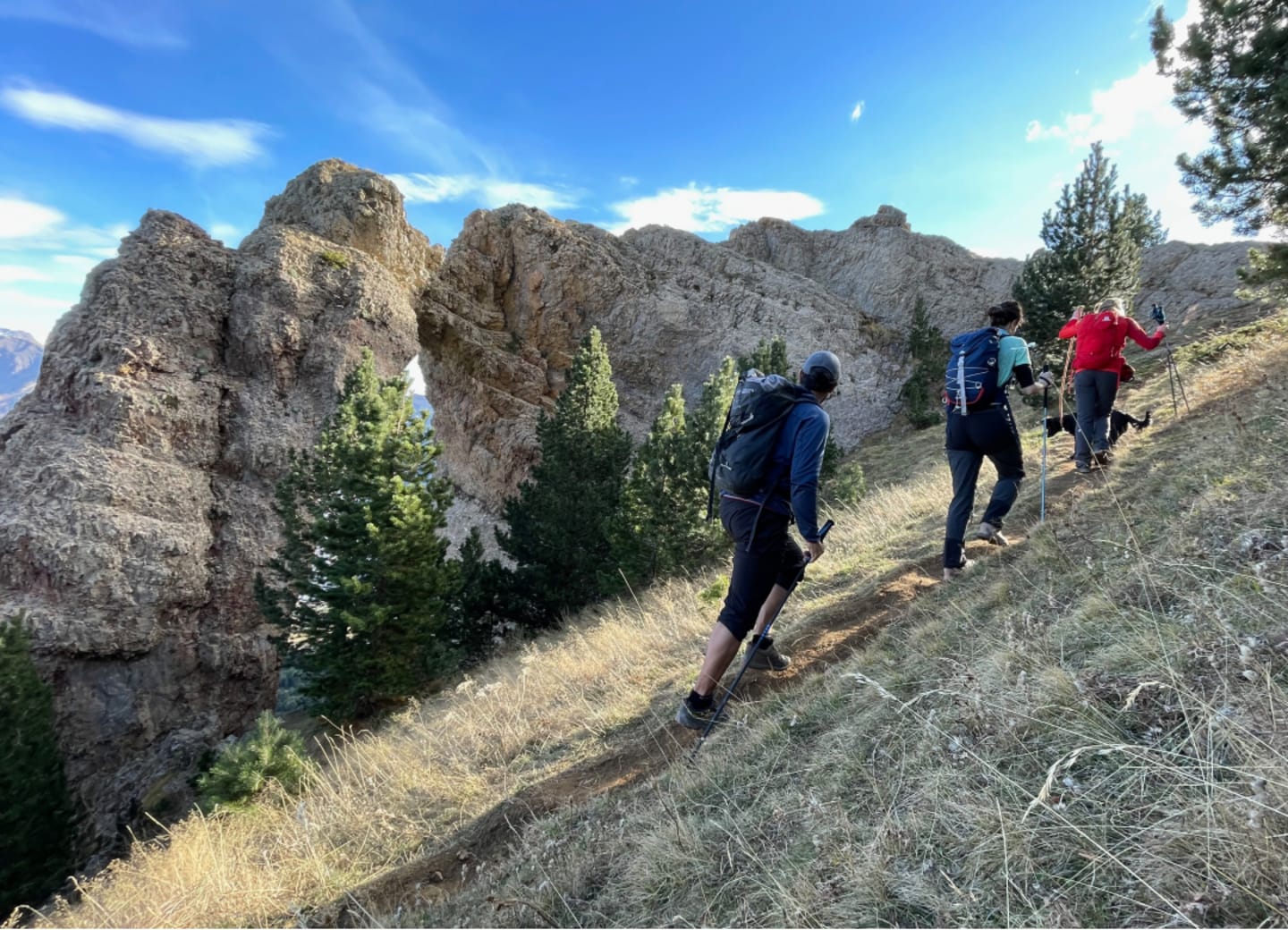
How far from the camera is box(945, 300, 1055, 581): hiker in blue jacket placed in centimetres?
438

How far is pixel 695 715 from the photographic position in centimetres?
366

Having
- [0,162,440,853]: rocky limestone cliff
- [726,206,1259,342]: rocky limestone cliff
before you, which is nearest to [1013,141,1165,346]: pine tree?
[726,206,1259,342]: rocky limestone cliff

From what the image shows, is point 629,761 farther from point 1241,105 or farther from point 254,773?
point 1241,105

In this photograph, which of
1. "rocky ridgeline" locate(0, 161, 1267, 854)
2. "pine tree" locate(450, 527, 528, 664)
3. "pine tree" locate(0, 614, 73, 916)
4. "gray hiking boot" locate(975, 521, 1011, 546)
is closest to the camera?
"gray hiking boot" locate(975, 521, 1011, 546)

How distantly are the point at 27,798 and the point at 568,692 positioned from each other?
1262cm

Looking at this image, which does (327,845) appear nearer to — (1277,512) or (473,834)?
(473,834)

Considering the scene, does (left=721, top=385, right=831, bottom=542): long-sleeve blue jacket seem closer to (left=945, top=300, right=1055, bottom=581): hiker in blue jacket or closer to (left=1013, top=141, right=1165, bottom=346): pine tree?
(left=945, top=300, right=1055, bottom=581): hiker in blue jacket

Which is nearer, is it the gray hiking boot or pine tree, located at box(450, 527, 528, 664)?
the gray hiking boot

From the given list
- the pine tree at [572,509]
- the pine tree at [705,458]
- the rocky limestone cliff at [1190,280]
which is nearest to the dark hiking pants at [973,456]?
the pine tree at [705,458]

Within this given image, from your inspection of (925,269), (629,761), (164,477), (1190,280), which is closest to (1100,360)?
(629,761)

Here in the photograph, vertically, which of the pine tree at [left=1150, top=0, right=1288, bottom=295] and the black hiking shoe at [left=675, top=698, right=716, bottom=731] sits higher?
the pine tree at [left=1150, top=0, right=1288, bottom=295]

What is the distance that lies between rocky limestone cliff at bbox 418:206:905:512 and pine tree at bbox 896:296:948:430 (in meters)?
1.98

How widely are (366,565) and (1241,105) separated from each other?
16345 millimetres

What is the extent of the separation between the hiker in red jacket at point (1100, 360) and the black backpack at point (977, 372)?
2.44 meters
